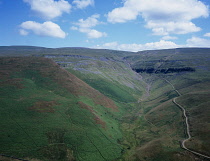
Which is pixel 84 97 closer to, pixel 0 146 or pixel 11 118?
pixel 11 118

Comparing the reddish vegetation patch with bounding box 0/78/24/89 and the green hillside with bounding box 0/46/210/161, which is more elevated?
the reddish vegetation patch with bounding box 0/78/24/89

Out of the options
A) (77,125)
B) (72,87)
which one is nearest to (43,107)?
(77,125)

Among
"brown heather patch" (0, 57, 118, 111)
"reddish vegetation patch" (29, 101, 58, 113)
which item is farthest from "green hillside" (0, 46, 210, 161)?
"brown heather patch" (0, 57, 118, 111)

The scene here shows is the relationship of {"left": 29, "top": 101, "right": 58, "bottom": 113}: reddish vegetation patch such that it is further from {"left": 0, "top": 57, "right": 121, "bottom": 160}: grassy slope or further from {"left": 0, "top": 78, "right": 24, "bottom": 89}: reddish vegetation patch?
{"left": 0, "top": 78, "right": 24, "bottom": 89}: reddish vegetation patch

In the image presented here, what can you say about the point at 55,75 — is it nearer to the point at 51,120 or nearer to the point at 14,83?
the point at 14,83

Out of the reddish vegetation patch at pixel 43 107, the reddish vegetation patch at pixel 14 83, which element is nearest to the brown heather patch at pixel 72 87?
the reddish vegetation patch at pixel 14 83

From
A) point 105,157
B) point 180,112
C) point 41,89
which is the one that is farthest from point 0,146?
point 180,112

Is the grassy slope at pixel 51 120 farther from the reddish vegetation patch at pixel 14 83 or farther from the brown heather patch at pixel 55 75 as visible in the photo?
the brown heather patch at pixel 55 75
